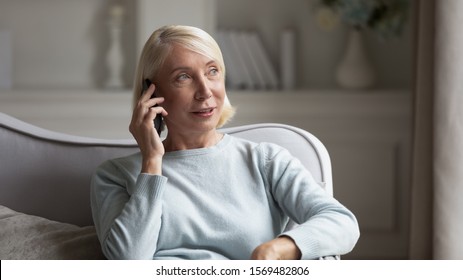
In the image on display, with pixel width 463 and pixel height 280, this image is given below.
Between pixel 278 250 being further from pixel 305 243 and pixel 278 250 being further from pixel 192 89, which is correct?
pixel 192 89

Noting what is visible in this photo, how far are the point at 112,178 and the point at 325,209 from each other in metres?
0.42

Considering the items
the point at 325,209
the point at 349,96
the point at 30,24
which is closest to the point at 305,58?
the point at 349,96

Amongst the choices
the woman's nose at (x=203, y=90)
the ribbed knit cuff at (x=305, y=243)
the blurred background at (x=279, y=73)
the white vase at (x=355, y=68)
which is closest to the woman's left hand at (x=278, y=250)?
the ribbed knit cuff at (x=305, y=243)

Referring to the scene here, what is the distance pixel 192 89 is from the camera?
5.32ft

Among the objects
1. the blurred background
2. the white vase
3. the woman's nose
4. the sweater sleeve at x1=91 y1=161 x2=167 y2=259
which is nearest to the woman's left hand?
the sweater sleeve at x1=91 y1=161 x2=167 y2=259

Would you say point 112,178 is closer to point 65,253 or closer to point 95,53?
point 65,253

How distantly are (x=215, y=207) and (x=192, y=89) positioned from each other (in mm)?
231

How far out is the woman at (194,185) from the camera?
155cm

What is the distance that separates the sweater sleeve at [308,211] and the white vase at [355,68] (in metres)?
2.08

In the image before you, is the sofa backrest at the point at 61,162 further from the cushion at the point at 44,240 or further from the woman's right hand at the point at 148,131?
the woman's right hand at the point at 148,131

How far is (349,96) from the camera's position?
364 cm

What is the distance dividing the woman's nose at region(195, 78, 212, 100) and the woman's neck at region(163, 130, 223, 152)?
0.29 ft

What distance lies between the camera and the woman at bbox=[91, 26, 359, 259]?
1.55 m

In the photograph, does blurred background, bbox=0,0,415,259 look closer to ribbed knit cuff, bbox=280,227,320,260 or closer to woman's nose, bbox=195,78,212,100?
woman's nose, bbox=195,78,212,100
